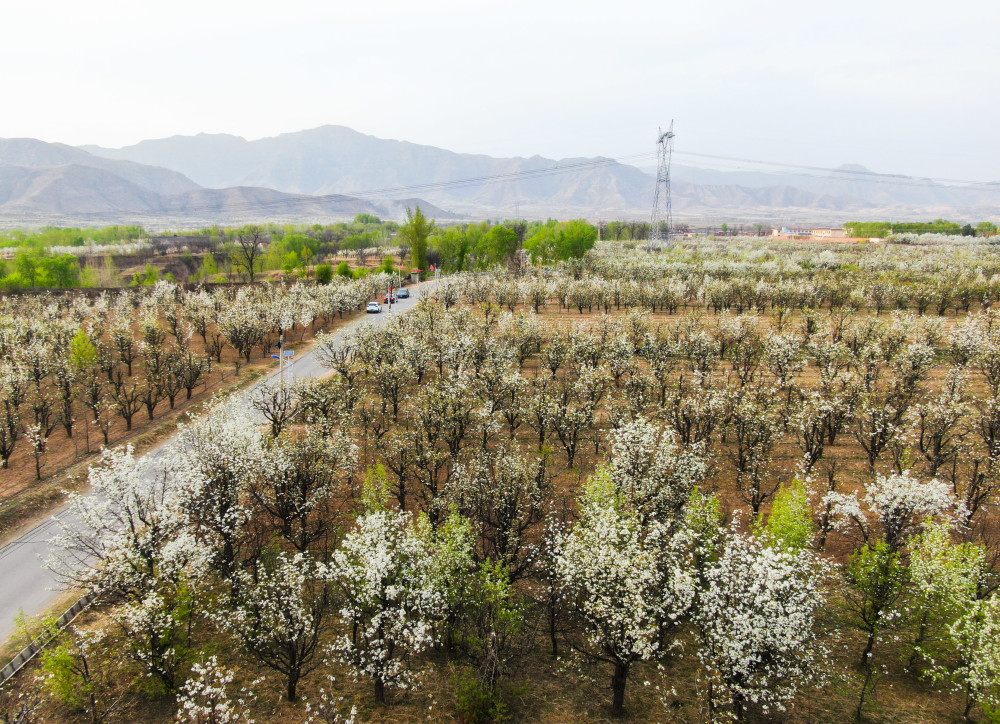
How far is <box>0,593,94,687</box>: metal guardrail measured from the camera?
20891 millimetres

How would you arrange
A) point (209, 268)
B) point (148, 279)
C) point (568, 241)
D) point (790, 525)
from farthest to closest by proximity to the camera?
point (568, 241), point (209, 268), point (148, 279), point (790, 525)

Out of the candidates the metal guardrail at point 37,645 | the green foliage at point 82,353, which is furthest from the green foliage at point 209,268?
the metal guardrail at point 37,645

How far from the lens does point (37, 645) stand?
22.2 metres

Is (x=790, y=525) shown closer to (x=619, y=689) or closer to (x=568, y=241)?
(x=619, y=689)

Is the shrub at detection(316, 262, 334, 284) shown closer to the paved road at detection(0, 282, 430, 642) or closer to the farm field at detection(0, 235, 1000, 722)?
the farm field at detection(0, 235, 1000, 722)

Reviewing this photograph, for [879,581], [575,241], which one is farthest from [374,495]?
[575,241]

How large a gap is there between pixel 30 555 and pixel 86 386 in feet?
89.4

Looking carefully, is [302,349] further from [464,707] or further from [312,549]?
[464,707]

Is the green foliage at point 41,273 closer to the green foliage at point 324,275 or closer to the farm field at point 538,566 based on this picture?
the green foliage at point 324,275

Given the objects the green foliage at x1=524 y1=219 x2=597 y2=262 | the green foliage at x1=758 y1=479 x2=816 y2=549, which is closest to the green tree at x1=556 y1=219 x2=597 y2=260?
the green foliage at x1=524 y1=219 x2=597 y2=262

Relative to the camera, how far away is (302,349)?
232ft

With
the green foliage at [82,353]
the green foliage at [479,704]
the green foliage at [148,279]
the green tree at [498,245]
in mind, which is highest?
the green tree at [498,245]

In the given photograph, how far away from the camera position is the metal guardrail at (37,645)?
20.9m

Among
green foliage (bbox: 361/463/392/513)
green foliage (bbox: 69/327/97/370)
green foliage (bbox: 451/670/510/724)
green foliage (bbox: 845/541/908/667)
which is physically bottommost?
green foliage (bbox: 451/670/510/724)
